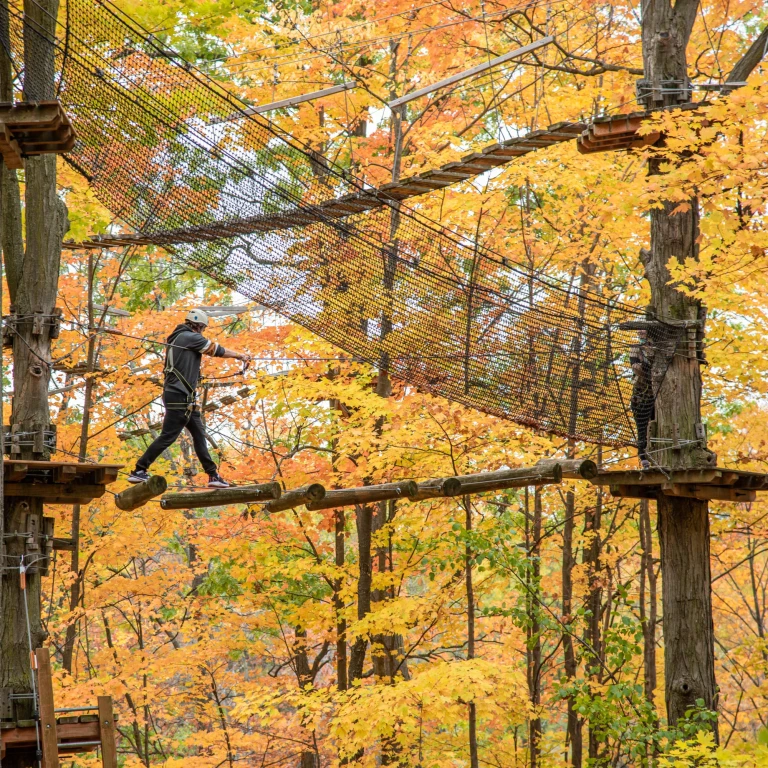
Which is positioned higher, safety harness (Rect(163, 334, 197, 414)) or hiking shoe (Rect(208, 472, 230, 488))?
safety harness (Rect(163, 334, 197, 414))

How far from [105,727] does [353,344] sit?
2580 millimetres

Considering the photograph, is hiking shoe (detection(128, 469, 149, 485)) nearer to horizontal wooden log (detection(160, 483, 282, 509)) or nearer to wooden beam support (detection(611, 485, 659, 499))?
horizontal wooden log (detection(160, 483, 282, 509))

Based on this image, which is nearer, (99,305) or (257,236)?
(257,236)

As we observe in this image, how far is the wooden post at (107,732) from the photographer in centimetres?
442

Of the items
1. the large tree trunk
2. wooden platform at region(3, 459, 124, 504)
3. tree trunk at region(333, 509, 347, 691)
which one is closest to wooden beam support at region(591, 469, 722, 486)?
the large tree trunk

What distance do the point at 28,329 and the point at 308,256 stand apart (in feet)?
6.64

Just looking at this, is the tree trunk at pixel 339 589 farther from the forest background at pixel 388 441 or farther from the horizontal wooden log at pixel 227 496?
the horizontal wooden log at pixel 227 496

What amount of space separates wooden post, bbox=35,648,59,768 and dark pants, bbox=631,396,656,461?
11.6 ft

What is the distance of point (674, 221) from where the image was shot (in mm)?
5102

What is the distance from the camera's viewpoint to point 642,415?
16.3 ft

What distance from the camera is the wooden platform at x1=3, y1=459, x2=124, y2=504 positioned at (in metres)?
4.70

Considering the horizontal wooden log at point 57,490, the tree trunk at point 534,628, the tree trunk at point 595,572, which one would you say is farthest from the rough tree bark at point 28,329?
the tree trunk at point 595,572

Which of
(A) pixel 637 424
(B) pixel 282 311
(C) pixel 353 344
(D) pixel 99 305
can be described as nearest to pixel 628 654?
(A) pixel 637 424

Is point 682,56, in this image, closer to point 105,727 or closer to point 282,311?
point 282,311
